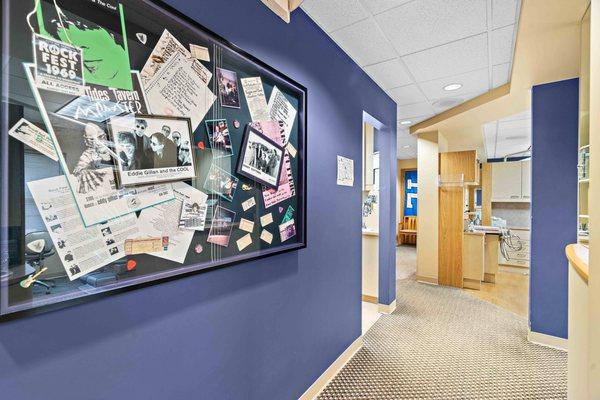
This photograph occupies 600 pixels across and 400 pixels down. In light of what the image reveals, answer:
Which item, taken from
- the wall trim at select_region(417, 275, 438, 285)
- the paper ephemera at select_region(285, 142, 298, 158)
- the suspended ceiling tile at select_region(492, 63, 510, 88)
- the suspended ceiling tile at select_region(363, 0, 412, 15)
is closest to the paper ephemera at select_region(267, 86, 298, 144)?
the paper ephemera at select_region(285, 142, 298, 158)

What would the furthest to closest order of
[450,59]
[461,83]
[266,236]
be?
[461,83] < [450,59] < [266,236]

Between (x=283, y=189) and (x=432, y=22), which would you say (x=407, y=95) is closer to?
(x=432, y=22)

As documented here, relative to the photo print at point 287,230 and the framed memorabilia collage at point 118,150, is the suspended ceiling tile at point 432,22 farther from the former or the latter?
the photo print at point 287,230

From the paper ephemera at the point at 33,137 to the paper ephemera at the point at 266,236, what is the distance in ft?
3.09

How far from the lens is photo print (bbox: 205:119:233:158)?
4.15ft

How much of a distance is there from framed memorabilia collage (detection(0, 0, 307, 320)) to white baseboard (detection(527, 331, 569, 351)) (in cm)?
308

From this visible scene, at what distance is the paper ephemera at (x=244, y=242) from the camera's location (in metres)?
1.41

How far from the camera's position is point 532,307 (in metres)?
2.87

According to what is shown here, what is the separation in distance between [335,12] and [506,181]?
22.7 ft

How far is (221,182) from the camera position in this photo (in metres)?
1.31

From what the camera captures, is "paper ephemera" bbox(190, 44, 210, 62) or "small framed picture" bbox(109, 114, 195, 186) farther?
"paper ephemera" bbox(190, 44, 210, 62)

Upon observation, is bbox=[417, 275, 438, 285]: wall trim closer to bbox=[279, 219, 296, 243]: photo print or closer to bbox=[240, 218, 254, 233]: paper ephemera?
bbox=[279, 219, 296, 243]: photo print

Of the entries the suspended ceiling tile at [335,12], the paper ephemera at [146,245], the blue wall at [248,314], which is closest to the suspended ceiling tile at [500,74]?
the blue wall at [248,314]

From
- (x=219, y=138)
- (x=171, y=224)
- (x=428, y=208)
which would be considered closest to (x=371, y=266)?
(x=428, y=208)
